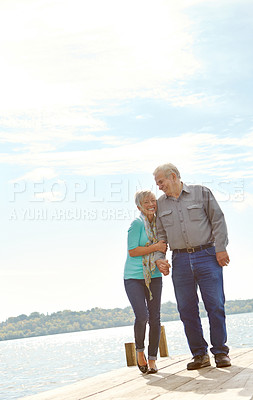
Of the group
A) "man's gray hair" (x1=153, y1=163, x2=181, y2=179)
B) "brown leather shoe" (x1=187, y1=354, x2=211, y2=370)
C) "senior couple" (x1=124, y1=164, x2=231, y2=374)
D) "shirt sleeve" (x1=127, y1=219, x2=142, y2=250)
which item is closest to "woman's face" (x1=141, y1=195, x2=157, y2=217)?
"senior couple" (x1=124, y1=164, x2=231, y2=374)

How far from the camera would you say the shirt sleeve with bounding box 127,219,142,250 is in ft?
19.3

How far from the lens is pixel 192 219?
5766 millimetres

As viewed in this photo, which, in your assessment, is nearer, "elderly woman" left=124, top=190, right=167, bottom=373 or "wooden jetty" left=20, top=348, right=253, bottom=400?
"wooden jetty" left=20, top=348, right=253, bottom=400

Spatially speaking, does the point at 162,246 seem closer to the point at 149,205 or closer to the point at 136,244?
the point at 136,244

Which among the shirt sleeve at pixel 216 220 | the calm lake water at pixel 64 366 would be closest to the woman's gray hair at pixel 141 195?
the shirt sleeve at pixel 216 220

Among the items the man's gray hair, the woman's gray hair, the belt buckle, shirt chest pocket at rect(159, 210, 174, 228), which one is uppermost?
the man's gray hair

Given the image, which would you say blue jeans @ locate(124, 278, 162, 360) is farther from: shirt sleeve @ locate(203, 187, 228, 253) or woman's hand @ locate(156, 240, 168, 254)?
shirt sleeve @ locate(203, 187, 228, 253)

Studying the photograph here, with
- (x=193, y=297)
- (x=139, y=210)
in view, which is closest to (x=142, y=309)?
(x=193, y=297)

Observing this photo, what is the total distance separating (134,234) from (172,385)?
1.52m

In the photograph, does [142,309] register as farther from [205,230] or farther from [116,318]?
[116,318]

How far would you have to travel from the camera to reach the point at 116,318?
135250mm

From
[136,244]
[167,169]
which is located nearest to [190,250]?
[136,244]

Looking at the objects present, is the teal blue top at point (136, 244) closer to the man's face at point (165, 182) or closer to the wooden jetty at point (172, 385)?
the man's face at point (165, 182)

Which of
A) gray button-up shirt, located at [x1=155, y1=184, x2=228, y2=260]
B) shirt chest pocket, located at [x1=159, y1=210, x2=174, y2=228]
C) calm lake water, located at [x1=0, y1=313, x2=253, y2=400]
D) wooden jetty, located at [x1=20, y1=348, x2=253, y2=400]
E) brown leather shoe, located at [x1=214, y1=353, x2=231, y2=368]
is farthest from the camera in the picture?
calm lake water, located at [x1=0, y1=313, x2=253, y2=400]
